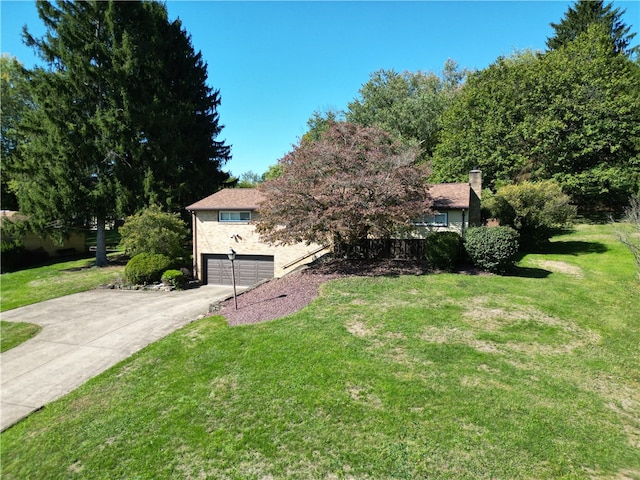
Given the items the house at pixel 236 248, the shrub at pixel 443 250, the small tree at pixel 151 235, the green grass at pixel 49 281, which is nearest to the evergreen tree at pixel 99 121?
the green grass at pixel 49 281

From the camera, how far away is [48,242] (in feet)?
96.0

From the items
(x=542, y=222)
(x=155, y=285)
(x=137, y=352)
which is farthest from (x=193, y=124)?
(x=542, y=222)

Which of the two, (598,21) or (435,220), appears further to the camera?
(598,21)

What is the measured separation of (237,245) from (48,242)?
63.4 feet

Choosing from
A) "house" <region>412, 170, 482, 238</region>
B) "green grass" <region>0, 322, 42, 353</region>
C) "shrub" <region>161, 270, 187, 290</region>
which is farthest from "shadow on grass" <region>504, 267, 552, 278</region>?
"green grass" <region>0, 322, 42, 353</region>

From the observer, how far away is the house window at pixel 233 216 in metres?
21.4

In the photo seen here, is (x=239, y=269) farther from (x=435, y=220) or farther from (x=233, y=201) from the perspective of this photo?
(x=435, y=220)

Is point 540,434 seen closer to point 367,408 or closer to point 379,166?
point 367,408

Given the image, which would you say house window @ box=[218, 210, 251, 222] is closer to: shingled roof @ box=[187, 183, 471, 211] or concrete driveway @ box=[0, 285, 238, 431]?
shingled roof @ box=[187, 183, 471, 211]

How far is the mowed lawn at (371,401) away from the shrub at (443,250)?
166 inches

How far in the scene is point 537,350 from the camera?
8.16 m

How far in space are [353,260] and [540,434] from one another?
42.0 feet

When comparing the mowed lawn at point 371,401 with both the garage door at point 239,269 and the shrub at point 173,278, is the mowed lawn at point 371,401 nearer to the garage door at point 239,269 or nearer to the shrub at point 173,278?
the shrub at point 173,278

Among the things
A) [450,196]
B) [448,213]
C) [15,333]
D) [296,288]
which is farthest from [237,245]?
[450,196]
